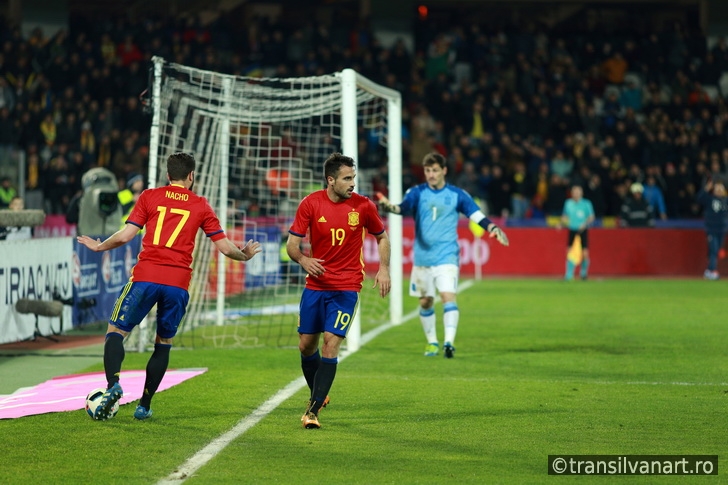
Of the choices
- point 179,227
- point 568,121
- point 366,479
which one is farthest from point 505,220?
point 366,479

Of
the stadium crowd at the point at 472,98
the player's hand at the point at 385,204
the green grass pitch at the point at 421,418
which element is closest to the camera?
the green grass pitch at the point at 421,418

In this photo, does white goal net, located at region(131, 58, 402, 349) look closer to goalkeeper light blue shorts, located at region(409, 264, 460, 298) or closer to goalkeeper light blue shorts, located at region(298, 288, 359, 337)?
goalkeeper light blue shorts, located at region(409, 264, 460, 298)

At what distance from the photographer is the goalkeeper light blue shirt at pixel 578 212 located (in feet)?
85.0

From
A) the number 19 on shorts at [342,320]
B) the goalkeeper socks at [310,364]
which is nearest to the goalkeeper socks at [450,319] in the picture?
the goalkeeper socks at [310,364]

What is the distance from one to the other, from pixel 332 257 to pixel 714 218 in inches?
784

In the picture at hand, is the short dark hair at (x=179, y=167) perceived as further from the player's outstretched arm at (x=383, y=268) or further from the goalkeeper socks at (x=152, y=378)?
the player's outstretched arm at (x=383, y=268)

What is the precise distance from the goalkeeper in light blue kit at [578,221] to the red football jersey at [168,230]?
1835 cm

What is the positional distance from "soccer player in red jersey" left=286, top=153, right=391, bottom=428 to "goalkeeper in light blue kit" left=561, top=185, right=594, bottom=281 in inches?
709

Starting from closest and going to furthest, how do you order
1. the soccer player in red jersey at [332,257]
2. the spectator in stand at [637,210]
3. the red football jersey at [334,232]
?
1. the soccer player in red jersey at [332,257]
2. the red football jersey at [334,232]
3. the spectator in stand at [637,210]

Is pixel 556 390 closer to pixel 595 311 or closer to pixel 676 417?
pixel 676 417

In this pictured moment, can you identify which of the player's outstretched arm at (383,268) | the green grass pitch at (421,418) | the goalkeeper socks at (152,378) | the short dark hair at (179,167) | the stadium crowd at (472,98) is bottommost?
the green grass pitch at (421,418)

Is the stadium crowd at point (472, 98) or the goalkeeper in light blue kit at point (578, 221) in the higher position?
the stadium crowd at point (472, 98)

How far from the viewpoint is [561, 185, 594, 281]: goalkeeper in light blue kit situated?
85.0 feet

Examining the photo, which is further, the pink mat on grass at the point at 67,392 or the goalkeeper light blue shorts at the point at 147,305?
the pink mat on grass at the point at 67,392
